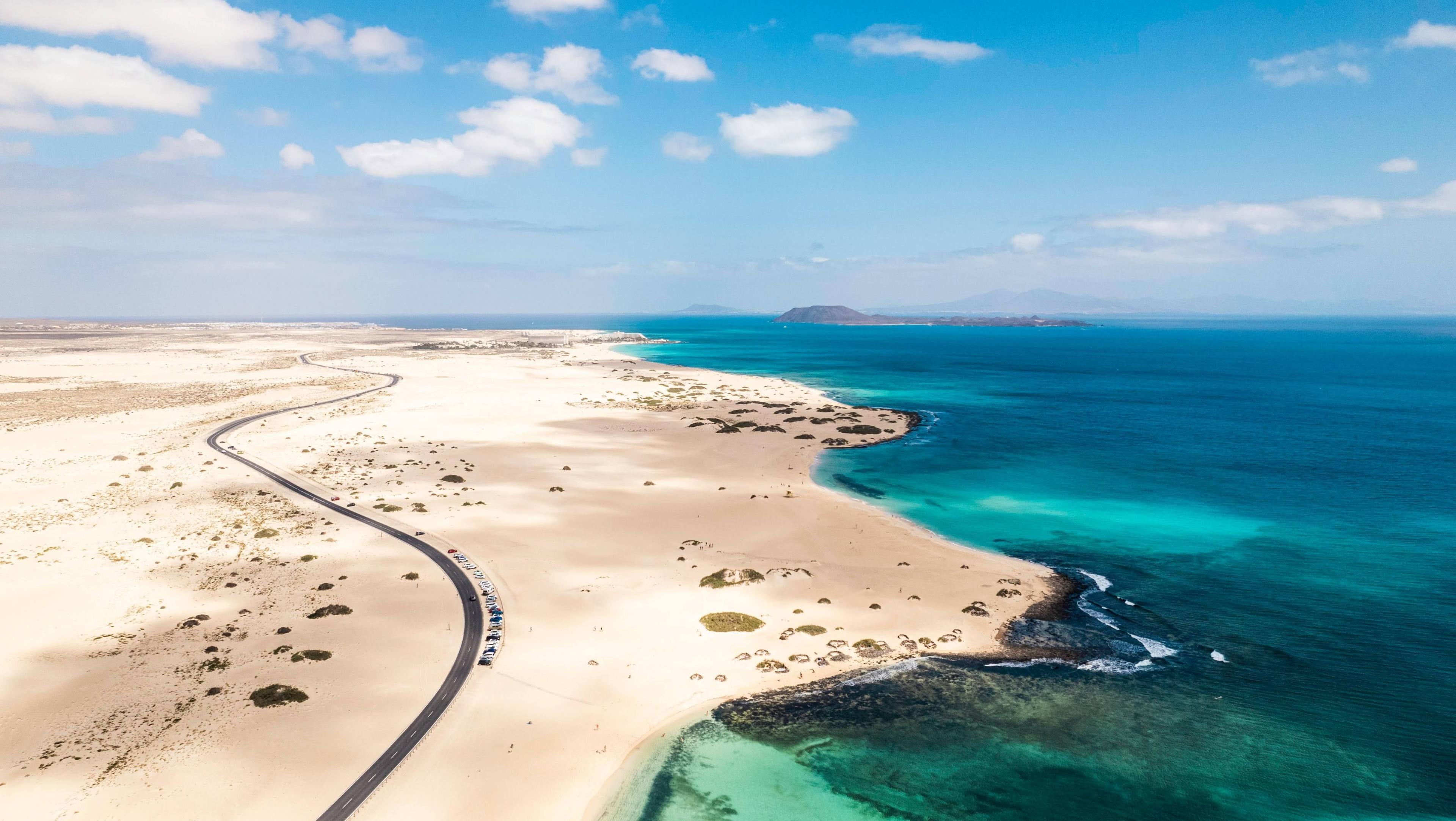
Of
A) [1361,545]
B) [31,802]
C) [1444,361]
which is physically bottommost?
[31,802]

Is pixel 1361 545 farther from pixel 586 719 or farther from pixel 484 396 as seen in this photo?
pixel 484 396

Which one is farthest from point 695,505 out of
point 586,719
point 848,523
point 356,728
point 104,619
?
point 104,619

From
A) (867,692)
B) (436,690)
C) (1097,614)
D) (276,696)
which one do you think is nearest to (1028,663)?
(1097,614)

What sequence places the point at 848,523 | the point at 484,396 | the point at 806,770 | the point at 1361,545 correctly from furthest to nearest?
the point at 484,396 → the point at 848,523 → the point at 1361,545 → the point at 806,770

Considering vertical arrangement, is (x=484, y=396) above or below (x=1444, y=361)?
below

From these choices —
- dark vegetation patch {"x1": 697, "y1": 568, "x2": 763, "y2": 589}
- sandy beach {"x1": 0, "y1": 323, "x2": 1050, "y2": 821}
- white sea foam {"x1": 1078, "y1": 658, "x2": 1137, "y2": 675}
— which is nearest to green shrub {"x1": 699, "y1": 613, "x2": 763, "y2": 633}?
sandy beach {"x1": 0, "y1": 323, "x2": 1050, "y2": 821}

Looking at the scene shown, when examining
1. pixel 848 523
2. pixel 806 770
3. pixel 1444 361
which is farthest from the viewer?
pixel 1444 361

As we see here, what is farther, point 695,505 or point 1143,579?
point 695,505
